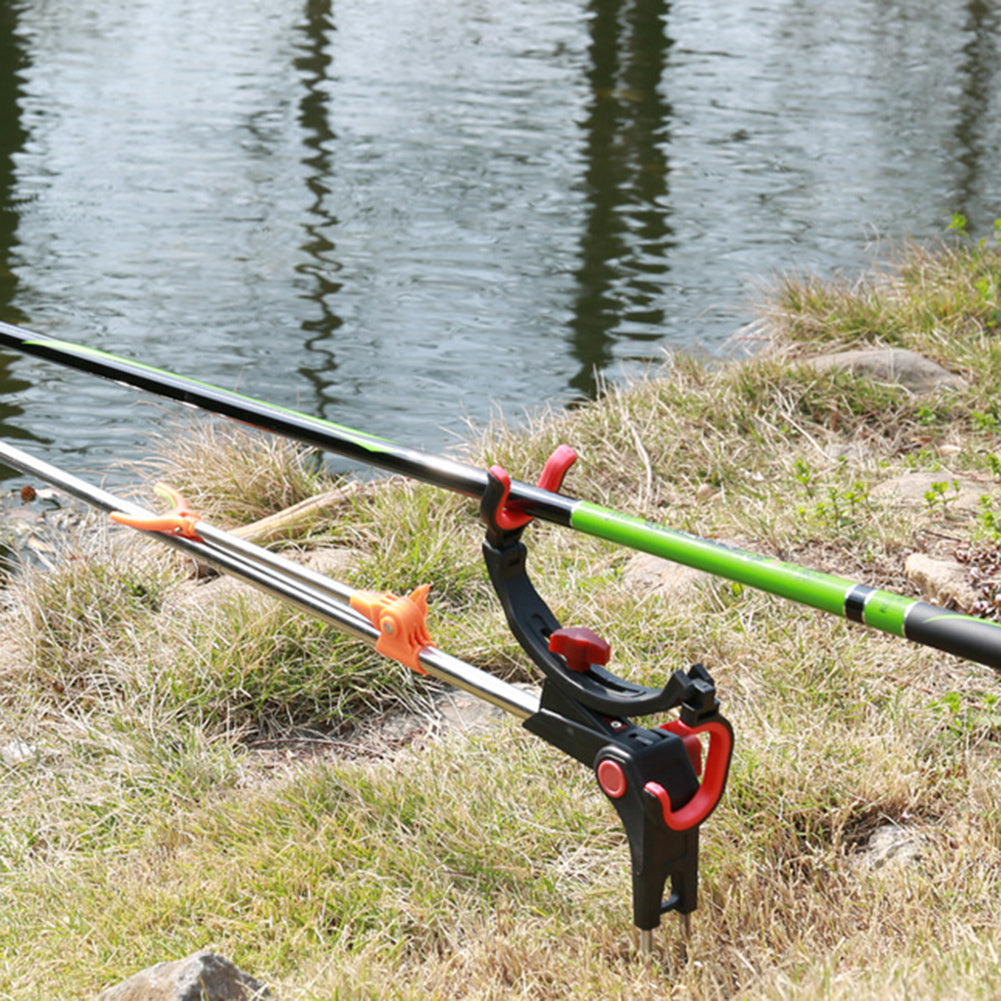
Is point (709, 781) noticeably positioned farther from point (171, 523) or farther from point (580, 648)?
point (171, 523)

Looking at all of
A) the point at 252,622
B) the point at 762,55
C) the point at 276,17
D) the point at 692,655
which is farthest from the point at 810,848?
the point at 276,17

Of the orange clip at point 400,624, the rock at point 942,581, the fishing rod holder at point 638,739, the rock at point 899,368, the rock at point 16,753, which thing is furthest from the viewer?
the rock at point 899,368

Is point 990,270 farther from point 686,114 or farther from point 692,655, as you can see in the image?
point 686,114

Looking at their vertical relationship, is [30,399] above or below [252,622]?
below

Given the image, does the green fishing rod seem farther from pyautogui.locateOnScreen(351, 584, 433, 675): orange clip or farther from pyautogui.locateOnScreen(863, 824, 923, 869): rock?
pyautogui.locateOnScreen(863, 824, 923, 869): rock

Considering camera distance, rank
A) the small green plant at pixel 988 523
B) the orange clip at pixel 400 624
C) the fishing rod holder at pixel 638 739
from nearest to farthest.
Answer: the fishing rod holder at pixel 638 739
the orange clip at pixel 400 624
the small green plant at pixel 988 523

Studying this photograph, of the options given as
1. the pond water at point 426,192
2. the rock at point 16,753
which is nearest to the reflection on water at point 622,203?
the pond water at point 426,192

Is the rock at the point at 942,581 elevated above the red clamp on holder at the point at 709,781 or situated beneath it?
situated beneath

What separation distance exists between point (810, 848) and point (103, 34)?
Result: 15031 mm

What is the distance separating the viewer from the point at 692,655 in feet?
10.9

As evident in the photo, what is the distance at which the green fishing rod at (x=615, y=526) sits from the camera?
65.1 inches

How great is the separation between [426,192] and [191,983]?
8525mm

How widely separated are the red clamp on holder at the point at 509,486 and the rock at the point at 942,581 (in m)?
1.58

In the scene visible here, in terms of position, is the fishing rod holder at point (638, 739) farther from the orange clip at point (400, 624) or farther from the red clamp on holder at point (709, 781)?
the orange clip at point (400, 624)
